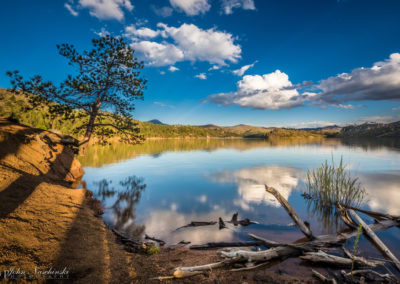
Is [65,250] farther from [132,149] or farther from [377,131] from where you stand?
[377,131]

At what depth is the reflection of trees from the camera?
796 cm

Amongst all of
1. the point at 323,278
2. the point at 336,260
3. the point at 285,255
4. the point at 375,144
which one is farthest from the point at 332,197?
the point at 375,144

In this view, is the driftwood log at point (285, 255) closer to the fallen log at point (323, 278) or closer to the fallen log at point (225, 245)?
the fallen log at point (323, 278)

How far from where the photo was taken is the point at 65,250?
440cm

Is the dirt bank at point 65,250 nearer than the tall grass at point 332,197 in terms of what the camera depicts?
Yes

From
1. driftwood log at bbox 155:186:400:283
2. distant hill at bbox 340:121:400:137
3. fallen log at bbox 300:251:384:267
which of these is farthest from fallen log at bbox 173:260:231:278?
distant hill at bbox 340:121:400:137

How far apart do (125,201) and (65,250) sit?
7470mm

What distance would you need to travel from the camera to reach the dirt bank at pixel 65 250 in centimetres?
366

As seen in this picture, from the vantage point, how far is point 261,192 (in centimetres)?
1391

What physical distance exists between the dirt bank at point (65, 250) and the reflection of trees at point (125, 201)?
150 centimetres

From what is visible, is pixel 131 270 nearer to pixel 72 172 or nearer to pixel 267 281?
pixel 267 281

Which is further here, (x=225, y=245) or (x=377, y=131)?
(x=377, y=131)

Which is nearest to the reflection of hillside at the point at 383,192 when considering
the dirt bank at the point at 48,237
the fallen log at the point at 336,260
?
the fallen log at the point at 336,260

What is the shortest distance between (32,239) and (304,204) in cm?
1302
